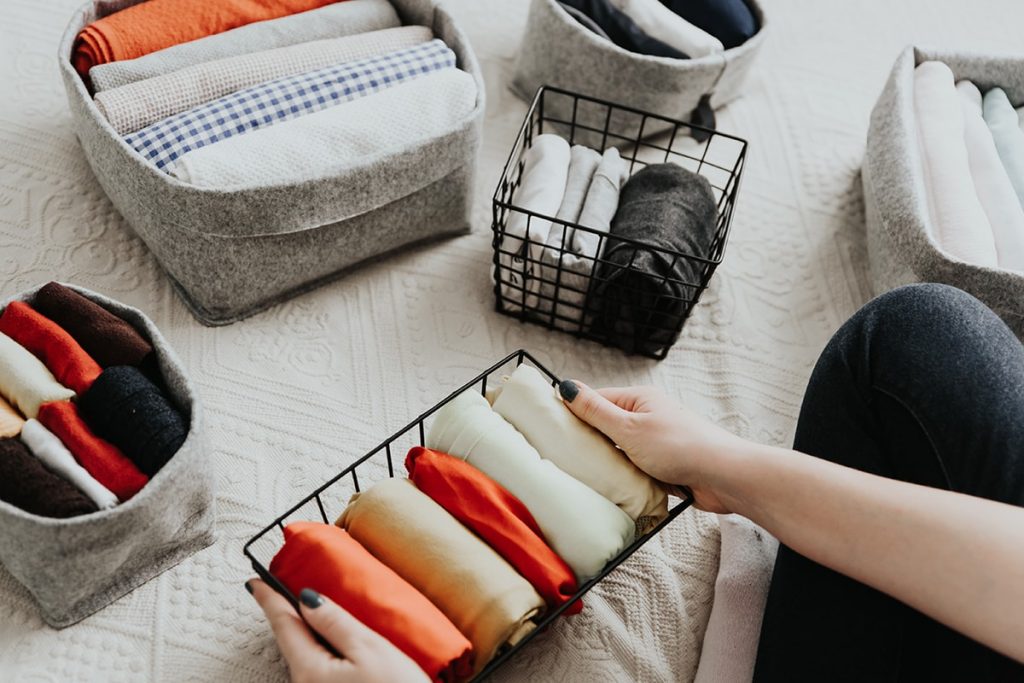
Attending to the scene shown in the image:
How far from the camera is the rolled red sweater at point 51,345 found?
825 millimetres

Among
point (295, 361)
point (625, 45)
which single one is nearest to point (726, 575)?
point (295, 361)

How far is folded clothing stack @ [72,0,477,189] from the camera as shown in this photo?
3.18 ft

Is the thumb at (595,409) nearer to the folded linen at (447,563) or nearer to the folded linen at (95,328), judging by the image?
the folded linen at (447,563)

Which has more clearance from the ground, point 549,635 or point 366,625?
point 366,625

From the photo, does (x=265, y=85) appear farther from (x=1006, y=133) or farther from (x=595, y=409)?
(x=1006, y=133)

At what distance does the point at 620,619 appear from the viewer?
0.90 metres

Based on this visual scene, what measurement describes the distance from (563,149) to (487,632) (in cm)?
64

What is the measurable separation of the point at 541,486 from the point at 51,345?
0.48 meters

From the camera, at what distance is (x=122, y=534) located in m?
0.75

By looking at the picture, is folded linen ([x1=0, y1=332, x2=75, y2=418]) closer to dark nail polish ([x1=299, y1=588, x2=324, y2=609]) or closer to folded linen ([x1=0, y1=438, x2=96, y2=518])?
folded linen ([x1=0, y1=438, x2=96, y2=518])

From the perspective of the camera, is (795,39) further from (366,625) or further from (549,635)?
(366,625)

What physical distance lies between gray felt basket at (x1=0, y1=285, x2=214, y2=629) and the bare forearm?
461 millimetres

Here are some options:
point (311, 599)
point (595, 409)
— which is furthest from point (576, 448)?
point (311, 599)

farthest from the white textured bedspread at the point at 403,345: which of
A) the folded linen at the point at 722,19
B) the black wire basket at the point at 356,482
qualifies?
the folded linen at the point at 722,19
